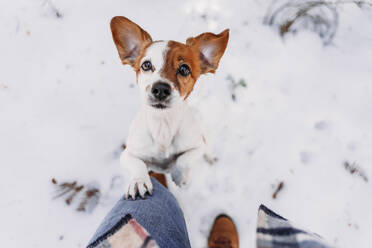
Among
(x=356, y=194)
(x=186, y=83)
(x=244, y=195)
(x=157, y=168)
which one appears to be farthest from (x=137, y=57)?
(x=356, y=194)

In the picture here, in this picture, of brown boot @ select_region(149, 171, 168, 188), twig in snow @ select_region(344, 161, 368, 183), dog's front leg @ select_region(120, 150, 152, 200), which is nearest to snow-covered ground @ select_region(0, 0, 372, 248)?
twig in snow @ select_region(344, 161, 368, 183)

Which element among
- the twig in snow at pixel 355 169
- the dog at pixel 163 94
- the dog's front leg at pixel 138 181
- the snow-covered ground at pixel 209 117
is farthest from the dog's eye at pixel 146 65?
the twig in snow at pixel 355 169

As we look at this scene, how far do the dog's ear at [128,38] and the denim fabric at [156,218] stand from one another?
92 centimetres

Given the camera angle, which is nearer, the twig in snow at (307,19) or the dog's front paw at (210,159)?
the dog's front paw at (210,159)

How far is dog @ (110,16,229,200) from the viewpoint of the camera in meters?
1.35

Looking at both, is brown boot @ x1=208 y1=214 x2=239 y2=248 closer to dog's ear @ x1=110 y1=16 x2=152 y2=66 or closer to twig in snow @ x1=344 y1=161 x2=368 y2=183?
twig in snow @ x1=344 y1=161 x2=368 y2=183

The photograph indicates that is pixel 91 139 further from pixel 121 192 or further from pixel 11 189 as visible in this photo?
pixel 11 189

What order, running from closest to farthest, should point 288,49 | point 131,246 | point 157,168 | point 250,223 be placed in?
point 131,246 → point 157,168 → point 250,223 → point 288,49

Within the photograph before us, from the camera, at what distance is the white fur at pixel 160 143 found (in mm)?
1527

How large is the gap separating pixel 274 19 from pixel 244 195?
1.90m

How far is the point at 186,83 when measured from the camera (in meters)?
1.46

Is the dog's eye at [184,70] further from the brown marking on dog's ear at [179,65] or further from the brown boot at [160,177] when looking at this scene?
the brown boot at [160,177]

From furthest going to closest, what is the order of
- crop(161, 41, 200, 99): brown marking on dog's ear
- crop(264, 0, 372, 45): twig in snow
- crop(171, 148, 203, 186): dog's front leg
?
1. crop(264, 0, 372, 45): twig in snow
2. crop(171, 148, 203, 186): dog's front leg
3. crop(161, 41, 200, 99): brown marking on dog's ear

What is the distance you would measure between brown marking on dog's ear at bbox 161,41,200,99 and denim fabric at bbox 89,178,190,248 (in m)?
0.71
